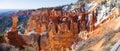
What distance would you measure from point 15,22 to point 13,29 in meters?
0.73

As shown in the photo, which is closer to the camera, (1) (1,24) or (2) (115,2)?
(2) (115,2)

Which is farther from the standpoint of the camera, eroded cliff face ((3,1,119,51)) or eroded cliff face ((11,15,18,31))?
eroded cliff face ((11,15,18,31))

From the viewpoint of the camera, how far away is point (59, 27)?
64.8ft

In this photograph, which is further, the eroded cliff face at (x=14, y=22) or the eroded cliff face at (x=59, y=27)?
the eroded cliff face at (x=14, y=22)

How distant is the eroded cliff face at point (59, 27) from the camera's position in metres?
18.2

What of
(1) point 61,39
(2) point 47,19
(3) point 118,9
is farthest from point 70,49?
(3) point 118,9

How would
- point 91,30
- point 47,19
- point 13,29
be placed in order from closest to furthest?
point 91,30 < point 13,29 < point 47,19

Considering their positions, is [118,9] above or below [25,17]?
below

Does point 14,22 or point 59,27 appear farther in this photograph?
point 59,27

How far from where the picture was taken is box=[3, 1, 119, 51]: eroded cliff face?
18.2m

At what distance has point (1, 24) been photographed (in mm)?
18625

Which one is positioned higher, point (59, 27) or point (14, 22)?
point (14, 22)

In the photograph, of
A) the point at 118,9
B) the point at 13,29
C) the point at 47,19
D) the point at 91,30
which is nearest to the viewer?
the point at 118,9

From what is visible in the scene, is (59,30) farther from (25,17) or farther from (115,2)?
(115,2)
